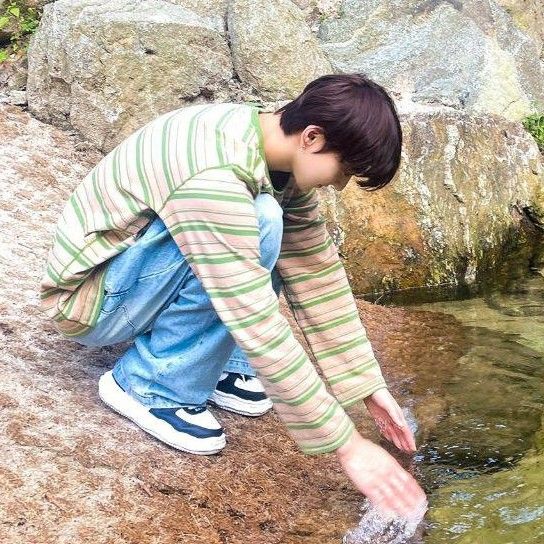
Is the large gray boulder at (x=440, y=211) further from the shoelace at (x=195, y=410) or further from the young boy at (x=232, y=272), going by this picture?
the shoelace at (x=195, y=410)

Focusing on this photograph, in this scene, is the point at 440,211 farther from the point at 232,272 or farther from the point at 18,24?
the point at 18,24

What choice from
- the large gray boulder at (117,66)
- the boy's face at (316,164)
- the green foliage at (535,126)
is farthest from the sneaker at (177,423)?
the green foliage at (535,126)

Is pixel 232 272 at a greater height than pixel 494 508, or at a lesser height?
greater

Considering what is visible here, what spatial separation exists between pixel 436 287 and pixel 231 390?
90.4 inches

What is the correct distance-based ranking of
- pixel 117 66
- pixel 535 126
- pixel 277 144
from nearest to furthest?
pixel 277 144
pixel 117 66
pixel 535 126

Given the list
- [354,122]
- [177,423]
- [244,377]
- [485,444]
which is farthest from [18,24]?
[485,444]

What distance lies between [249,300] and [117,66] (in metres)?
3.20

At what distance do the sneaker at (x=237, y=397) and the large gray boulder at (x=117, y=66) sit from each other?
2.48m

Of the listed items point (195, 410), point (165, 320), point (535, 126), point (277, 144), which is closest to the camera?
point (277, 144)

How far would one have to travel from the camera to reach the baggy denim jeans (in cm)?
218

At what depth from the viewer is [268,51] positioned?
16.2ft

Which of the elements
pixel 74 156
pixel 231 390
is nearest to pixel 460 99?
pixel 74 156

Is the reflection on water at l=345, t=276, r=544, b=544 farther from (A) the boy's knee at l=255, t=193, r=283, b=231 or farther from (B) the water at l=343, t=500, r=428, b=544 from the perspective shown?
(A) the boy's knee at l=255, t=193, r=283, b=231

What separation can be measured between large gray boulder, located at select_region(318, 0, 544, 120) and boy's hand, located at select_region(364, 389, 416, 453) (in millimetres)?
3195
